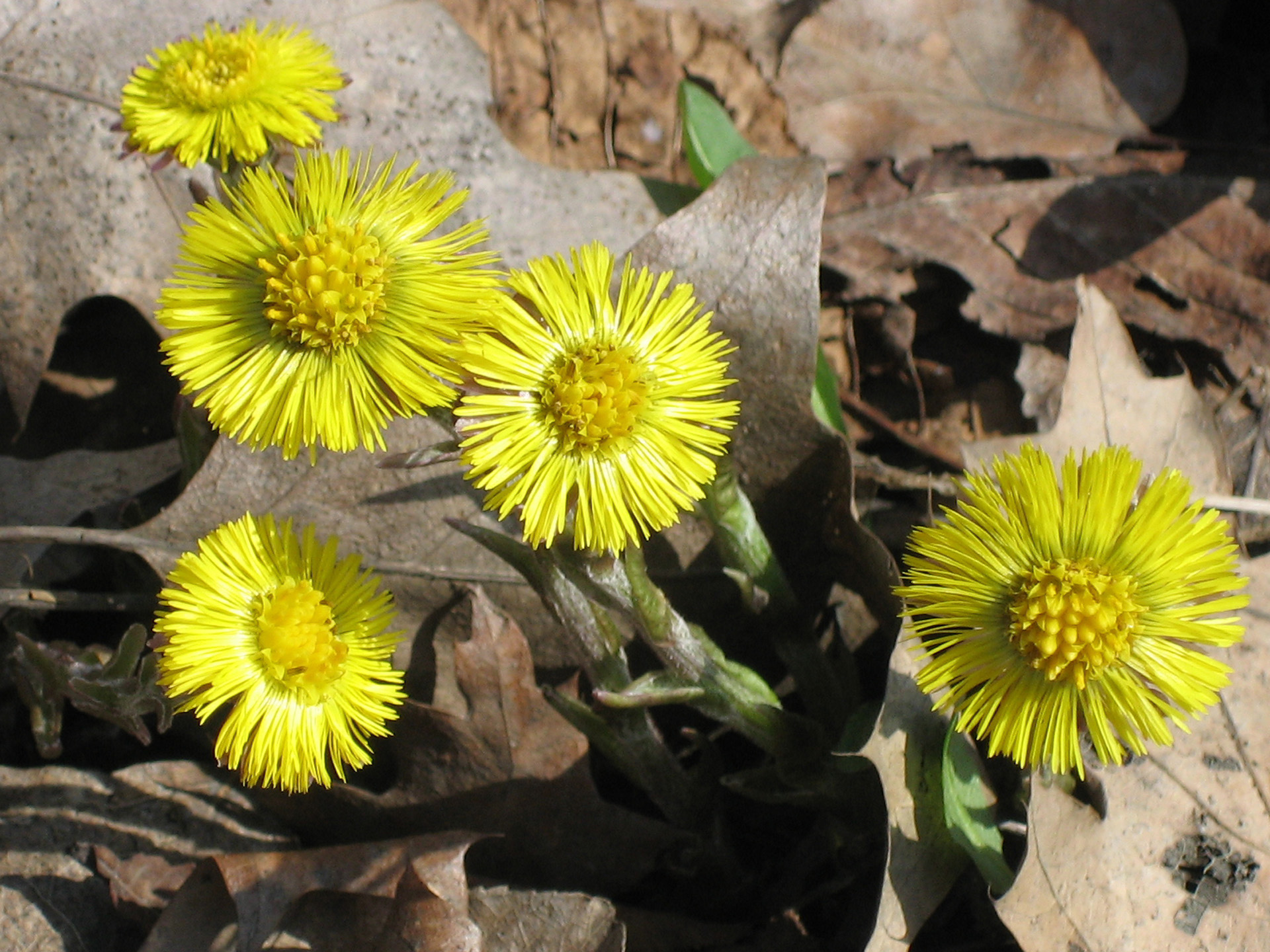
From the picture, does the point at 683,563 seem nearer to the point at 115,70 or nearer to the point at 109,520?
the point at 109,520

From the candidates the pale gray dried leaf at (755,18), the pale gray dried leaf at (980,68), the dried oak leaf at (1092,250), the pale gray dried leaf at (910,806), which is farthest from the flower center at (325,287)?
the pale gray dried leaf at (755,18)

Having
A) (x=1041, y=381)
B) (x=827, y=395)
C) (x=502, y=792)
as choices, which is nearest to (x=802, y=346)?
(x=827, y=395)

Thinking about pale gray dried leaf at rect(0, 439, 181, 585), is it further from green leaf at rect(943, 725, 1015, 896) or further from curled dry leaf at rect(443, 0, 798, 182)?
green leaf at rect(943, 725, 1015, 896)

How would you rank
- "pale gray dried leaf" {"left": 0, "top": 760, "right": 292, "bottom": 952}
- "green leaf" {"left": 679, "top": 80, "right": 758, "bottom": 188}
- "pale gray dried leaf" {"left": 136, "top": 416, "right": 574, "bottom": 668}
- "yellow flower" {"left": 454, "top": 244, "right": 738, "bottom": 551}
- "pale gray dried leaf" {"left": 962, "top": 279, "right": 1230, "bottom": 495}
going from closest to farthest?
"yellow flower" {"left": 454, "top": 244, "right": 738, "bottom": 551} < "pale gray dried leaf" {"left": 0, "top": 760, "right": 292, "bottom": 952} < "pale gray dried leaf" {"left": 136, "top": 416, "right": 574, "bottom": 668} < "pale gray dried leaf" {"left": 962, "top": 279, "right": 1230, "bottom": 495} < "green leaf" {"left": 679, "top": 80, "right": 758, "bottom": 188}

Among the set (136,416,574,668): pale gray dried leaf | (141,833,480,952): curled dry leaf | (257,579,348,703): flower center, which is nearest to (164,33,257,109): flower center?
(136,416,574,668): pale gray dried leaf

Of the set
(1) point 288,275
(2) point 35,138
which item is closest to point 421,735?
(1) point 288,275

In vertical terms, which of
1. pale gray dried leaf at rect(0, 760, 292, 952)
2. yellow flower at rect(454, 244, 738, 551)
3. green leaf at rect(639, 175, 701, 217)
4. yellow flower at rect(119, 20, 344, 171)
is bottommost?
pale gray dried leaf at rect(0, 760, 292, 952)
